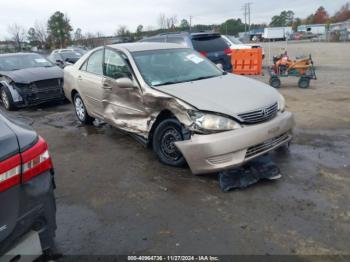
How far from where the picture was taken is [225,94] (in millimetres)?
4086

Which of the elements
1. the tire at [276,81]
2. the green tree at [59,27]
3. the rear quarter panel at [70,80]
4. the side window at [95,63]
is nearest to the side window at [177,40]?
the tire at [276,81]

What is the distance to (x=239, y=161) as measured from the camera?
3686 mm

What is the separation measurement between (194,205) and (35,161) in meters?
1.87

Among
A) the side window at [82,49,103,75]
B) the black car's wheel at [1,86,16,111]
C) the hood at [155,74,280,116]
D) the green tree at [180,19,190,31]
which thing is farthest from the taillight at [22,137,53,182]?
the green tree at [180,19,190,31]

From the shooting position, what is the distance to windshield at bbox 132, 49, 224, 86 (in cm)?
470

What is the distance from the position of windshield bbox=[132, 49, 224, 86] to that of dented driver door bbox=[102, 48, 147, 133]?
24 cm

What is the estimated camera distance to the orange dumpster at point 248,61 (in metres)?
14.0

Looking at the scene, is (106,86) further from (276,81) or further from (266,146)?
(276,81)

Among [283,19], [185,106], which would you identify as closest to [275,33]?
[283,19]

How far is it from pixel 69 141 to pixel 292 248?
4398mm

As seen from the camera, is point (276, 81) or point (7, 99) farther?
point (276, 81)

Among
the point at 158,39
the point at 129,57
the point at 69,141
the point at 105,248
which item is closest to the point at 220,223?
the point at 105,248

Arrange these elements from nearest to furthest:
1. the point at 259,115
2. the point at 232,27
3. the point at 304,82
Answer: the point at 259,115 → the point at 304,82 → the point at 232,27

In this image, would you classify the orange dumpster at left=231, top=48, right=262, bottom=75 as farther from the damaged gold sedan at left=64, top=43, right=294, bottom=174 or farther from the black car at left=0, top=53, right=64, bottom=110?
the damaged gold sedan at left=64, top=43, right=294, bottom=174
